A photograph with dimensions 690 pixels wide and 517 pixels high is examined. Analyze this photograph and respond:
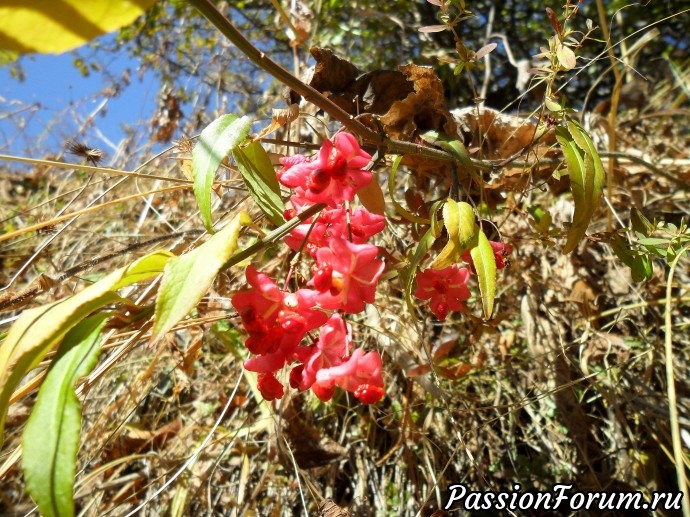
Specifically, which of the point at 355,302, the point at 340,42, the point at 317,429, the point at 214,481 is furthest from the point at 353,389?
the point at 340,42

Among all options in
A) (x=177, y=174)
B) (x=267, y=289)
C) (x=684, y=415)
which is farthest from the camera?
(x=177, y=174)

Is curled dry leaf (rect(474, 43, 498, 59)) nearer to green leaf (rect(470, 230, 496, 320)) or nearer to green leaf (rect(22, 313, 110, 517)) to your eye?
green leaf (rect(470, 230, 496, 320))

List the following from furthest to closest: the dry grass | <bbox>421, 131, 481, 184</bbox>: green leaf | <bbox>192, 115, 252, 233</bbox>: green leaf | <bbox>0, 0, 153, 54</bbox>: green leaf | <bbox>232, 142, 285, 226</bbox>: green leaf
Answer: the dry grass → <bbox>421, 131, 481, 184</bbox>: green leaf → <bbox>232, 142, 285, 226</bbox>: green leaf → <bbox>192, 115, 252, 233</bbox>: green leaf → <bbox>0, 0, 153, 54</bbox>: green leaf

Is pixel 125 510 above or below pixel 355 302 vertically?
below

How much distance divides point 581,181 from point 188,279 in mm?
485

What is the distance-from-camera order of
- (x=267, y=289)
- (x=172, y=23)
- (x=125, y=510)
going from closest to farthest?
(x=267, y=289), (x=125, y=510), (x=172, y=23)

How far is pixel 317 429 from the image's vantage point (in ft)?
3.72

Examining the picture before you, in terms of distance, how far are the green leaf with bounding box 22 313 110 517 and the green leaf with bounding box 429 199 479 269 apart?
0.37 m

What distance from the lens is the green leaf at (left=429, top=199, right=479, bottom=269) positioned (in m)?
0.63

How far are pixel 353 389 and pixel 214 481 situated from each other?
0.69m

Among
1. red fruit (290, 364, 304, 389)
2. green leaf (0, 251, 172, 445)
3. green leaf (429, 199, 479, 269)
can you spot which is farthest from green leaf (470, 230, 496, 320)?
green leaf (0, 251, 172, 445)

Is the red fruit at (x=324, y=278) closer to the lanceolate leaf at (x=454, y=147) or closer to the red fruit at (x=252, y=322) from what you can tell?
the red fruit at (x=252, y=322)

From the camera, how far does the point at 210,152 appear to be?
573 mm

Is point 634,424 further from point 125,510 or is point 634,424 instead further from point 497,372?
point 125,510
